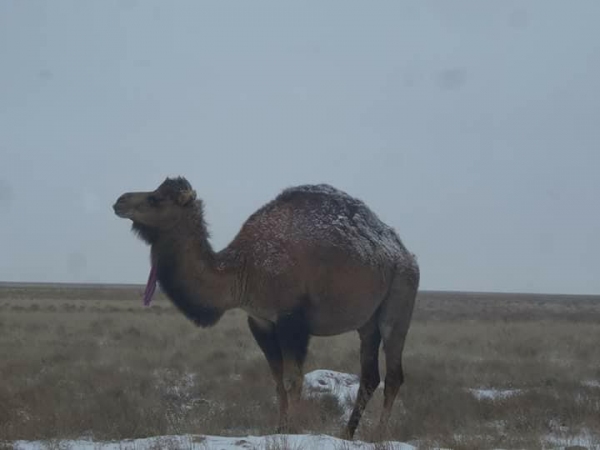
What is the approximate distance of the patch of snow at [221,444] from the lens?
6555 millimetres

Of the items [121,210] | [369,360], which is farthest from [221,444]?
[369,360]

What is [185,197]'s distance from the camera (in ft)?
27.8

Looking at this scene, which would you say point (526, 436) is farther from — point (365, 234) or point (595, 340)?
point (595, 340)

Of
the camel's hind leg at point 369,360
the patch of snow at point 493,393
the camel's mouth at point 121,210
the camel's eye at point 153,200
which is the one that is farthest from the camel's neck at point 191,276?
the patch of snow at point 493,393

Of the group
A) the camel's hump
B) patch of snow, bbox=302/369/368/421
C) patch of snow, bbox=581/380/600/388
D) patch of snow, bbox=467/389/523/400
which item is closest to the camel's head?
the camel's hump

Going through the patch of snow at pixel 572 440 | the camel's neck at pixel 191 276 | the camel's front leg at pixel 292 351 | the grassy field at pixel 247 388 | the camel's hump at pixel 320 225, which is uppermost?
the camel's hump at pixel 320 225

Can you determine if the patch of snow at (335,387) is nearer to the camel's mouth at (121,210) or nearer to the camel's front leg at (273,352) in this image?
the camel's front leg at (273,352)

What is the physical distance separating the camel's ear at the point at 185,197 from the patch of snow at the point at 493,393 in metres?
5.64

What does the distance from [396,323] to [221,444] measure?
3.49 m

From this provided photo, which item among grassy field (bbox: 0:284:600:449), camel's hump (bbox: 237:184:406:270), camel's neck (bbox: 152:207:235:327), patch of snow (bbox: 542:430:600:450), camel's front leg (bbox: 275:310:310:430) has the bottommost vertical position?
grassy field (bbox: 0:284:600:449)

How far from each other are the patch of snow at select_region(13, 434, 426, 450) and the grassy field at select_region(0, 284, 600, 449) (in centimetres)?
79

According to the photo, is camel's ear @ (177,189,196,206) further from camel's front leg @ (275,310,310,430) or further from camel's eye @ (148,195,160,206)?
camel's front leg @ (275,310,310,430)

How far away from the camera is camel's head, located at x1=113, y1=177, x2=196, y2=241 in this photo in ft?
27.3

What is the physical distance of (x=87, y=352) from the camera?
17.4 metres
